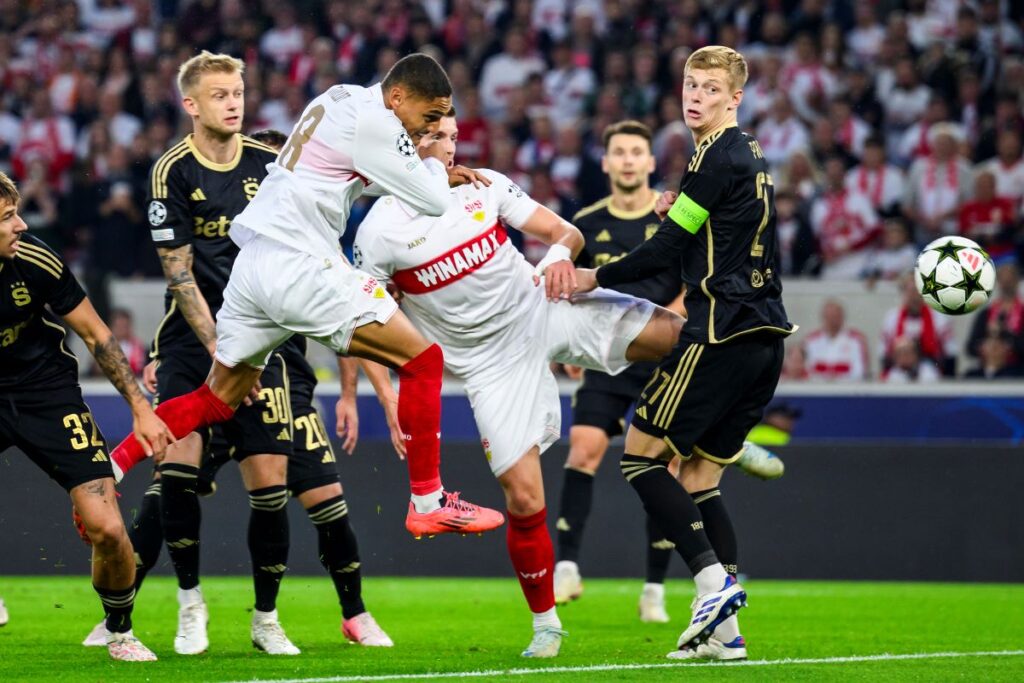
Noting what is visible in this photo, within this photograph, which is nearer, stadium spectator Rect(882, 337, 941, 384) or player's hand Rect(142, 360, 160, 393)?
player's hand Rect(142, 360, 160, 393)

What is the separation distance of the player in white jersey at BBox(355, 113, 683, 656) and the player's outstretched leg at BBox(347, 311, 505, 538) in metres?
0.35

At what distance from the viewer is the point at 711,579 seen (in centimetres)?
A: 641

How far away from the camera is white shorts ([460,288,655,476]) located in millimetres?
6883

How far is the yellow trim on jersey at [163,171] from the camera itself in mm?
7320

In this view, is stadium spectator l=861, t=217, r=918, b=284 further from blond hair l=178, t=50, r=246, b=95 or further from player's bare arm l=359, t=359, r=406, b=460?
blond hair l=178, t=50, r=246, b=95

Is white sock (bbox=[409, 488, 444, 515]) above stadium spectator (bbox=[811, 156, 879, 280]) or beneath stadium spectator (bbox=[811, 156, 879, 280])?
beneath

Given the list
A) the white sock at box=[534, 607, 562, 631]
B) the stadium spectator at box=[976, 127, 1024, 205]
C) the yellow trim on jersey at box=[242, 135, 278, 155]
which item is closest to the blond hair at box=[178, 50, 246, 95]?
the yellow trim on jersey at box=[242, 135, 278, 155]

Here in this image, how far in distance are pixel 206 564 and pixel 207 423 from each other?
4.83 metres

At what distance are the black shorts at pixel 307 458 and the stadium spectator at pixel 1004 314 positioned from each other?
739cm

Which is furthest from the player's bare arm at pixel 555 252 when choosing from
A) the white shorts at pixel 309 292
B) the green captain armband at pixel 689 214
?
the white shorts at pixel 309 292

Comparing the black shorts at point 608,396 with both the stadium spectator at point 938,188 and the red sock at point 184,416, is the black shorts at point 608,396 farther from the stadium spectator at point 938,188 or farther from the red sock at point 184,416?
the stadium spectator at point 938,188

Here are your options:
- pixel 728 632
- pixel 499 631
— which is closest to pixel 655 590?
pixel 499 631

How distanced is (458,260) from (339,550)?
1.67 meters

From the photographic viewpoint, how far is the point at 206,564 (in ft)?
37.6
